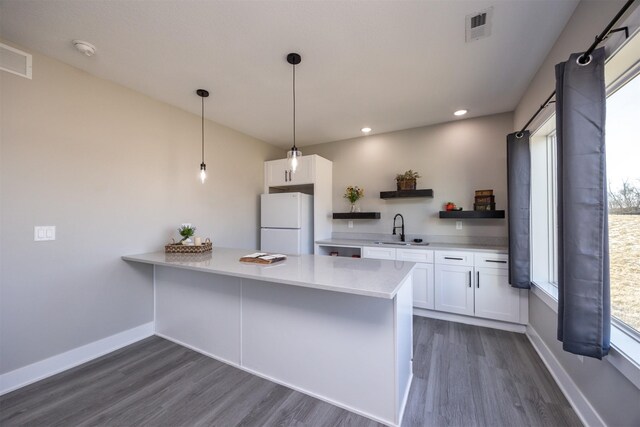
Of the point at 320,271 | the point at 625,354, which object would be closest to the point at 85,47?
the point at 320,271

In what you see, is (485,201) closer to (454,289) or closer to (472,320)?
(454,289)

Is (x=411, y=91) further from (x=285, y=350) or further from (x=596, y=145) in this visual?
(x=285, y=350)

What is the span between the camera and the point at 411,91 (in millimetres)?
2648

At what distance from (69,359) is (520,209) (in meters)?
4.30

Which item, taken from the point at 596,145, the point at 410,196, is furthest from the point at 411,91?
the point at 596,145

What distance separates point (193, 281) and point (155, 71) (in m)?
1.95

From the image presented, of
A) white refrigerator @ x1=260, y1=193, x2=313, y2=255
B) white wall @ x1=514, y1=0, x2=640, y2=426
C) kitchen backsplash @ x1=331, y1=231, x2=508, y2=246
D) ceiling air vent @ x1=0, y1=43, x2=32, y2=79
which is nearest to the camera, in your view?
white wall @ x1=514, y1=0, x2=640, y2=426

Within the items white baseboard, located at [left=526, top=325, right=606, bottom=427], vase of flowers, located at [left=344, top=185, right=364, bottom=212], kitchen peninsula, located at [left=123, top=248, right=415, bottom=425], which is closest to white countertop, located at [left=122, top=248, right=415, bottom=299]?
kitchen peninsula, located at [left=123, top=248, right=415, bottom=425]

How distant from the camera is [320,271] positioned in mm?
1749

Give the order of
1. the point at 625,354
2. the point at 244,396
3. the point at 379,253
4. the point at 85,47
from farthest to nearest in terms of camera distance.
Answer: the point at 379,253, the point at 85,47, the point at 244,396, the point at 625,354

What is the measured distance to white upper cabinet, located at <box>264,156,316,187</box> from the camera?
3980mm

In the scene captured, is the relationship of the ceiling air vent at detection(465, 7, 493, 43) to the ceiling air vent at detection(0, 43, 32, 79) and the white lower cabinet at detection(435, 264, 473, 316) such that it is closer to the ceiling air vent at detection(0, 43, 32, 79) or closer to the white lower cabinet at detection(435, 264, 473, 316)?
the white lower cabinet at detection(435, 264, 473, 316)

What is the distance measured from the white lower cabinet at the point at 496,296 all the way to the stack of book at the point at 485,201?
0.81 meters

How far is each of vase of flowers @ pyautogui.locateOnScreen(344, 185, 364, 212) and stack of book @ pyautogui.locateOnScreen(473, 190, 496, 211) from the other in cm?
160
